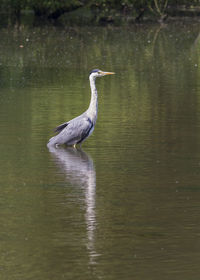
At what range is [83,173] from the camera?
38.5ft

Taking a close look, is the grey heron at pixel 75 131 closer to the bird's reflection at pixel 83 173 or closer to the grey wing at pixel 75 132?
the grey wing at pixel 75 132

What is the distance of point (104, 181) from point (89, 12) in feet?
205

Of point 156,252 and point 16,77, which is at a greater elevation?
point 16,77

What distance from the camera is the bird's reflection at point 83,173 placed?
29.1 ft

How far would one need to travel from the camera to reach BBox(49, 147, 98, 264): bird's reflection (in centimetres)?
886

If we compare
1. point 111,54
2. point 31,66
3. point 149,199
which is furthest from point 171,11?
point 149,199

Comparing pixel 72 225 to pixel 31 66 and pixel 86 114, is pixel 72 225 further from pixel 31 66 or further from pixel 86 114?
pixel 31 66

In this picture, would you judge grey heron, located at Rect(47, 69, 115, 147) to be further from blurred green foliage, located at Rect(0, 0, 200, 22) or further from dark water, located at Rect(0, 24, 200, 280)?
blurred green foliage, located at Rect(0, 0, 200, 22)

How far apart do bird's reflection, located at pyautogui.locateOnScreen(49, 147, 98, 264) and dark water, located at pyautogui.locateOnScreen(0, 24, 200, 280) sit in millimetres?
14

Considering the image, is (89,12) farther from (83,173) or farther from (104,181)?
(104,181)

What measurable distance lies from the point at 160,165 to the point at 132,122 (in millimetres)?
3886

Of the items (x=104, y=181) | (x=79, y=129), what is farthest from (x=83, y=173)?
(x=79, y=129)

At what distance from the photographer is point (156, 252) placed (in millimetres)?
8008

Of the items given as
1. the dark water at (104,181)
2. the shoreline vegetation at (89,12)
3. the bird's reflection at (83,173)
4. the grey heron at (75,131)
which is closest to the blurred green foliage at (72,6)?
the shoreline vegetation at (89,12)
